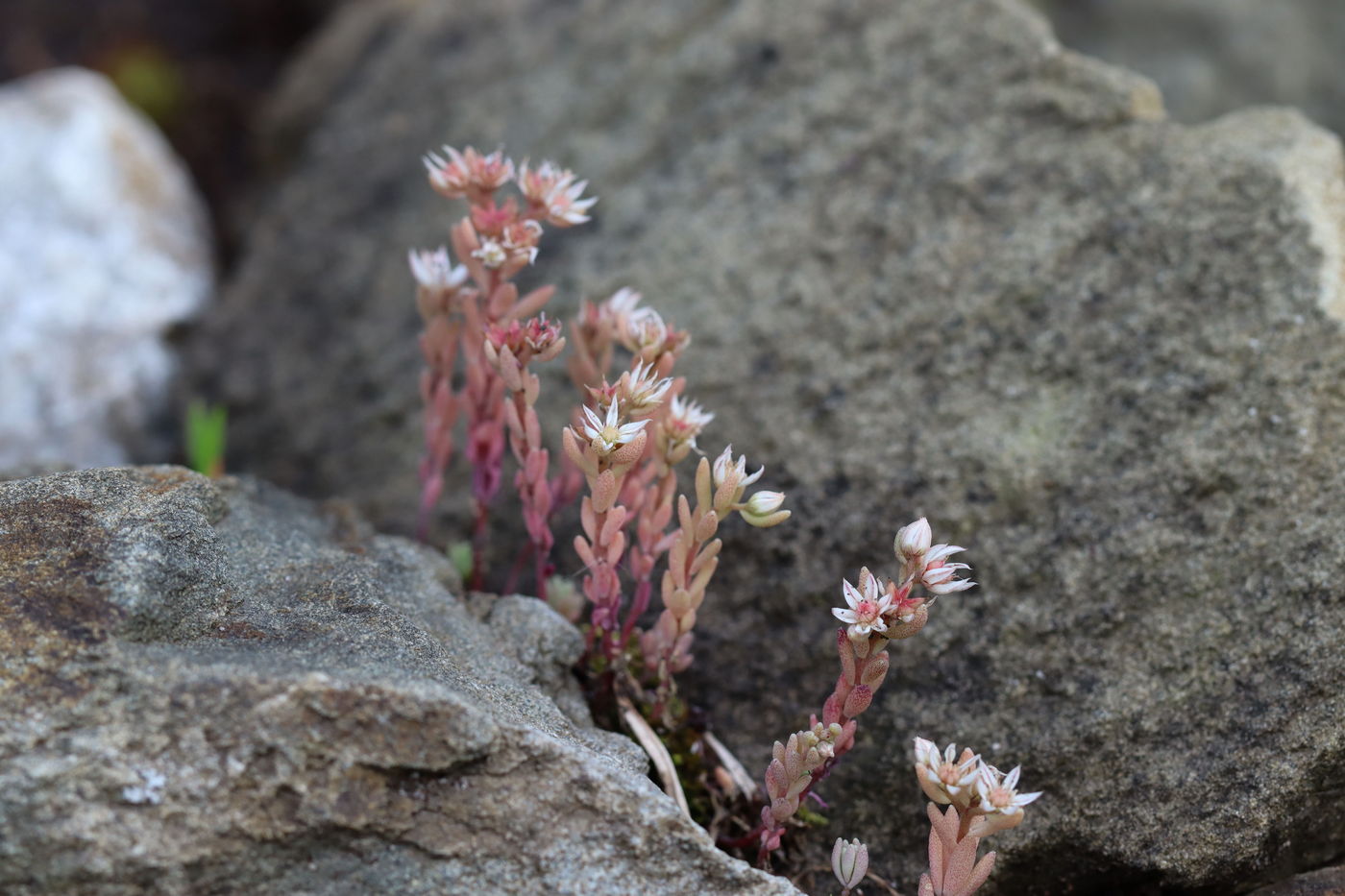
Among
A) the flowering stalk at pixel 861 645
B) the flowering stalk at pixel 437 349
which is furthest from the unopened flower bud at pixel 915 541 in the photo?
the flowering stalk at pixel 437 349

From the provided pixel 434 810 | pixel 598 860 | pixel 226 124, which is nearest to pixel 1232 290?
pixel 598 860

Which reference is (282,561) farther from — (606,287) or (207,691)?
(606,287)

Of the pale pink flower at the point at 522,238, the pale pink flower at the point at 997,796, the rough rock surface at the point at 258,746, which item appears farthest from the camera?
the pale pink flower at the point at 522,238

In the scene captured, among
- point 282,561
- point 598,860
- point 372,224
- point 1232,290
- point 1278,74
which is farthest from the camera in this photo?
point 1278,74

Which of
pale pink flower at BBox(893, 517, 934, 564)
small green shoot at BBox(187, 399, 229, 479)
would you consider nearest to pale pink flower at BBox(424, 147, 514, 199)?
pale pink flower at BBox(893, 517, 934, 564)

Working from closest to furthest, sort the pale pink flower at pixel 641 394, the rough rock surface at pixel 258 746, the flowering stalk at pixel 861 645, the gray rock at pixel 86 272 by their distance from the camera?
the rough rock surface at pixel 258 746, the flowering stalk at pixel 861 645, the pale pink flower at pixel 641 394, the gray rock at pixel 86 272

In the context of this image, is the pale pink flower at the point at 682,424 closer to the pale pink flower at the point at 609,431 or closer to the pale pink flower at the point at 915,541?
the pale pink flower at the point at 609,431
